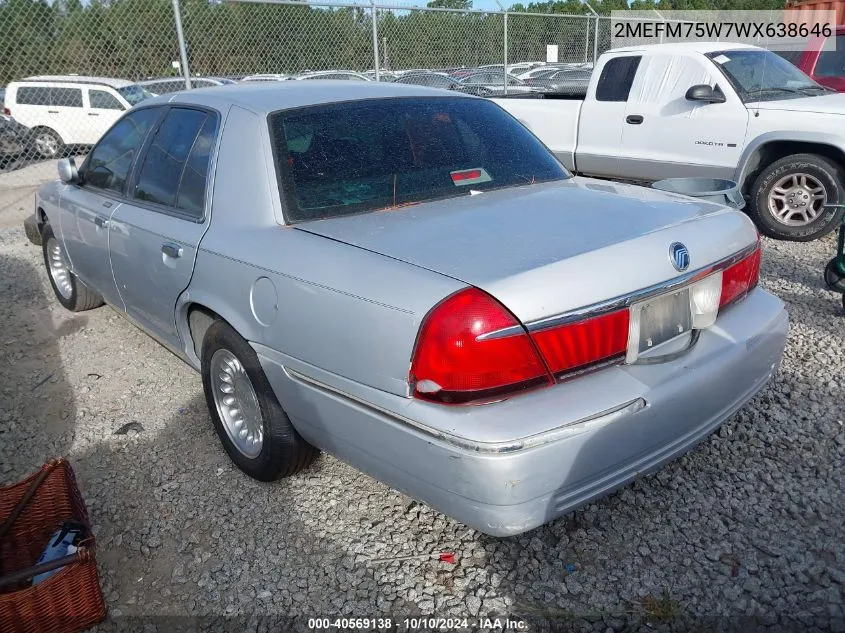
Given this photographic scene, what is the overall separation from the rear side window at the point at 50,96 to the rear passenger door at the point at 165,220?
12129mm

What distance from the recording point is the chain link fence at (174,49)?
10.4 meters

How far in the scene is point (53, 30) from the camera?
1080 cm

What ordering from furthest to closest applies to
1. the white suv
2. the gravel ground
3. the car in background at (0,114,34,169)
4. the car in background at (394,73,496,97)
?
the white suv, the car in background at (394,73,496,97), the car in background at (0,114,34,169), the gravel ground

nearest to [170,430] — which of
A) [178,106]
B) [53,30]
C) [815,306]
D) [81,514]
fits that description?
[81,514]

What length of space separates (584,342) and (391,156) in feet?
4.24

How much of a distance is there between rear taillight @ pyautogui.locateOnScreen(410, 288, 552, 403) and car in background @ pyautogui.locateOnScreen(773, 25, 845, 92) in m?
9.14

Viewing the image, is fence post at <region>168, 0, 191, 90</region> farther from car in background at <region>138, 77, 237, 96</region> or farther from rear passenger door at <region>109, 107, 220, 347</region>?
rear passenger door at <region>109, 107, 220, 347</region>

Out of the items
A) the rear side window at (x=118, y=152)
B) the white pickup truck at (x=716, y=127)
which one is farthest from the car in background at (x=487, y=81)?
the rear side window at (x=118, y=152)

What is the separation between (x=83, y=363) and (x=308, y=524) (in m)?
2.42

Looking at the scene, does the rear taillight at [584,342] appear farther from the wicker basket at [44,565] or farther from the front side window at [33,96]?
the front side window at [33,96]

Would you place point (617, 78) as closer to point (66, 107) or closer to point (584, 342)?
point (584, 342)

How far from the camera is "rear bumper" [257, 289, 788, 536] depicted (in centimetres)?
197

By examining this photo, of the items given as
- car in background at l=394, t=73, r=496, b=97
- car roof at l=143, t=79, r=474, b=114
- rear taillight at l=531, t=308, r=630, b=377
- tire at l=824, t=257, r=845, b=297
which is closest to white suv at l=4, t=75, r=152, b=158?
car in background at l=394, t=73, r=496, b=97

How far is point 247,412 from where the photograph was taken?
9.84 feet
